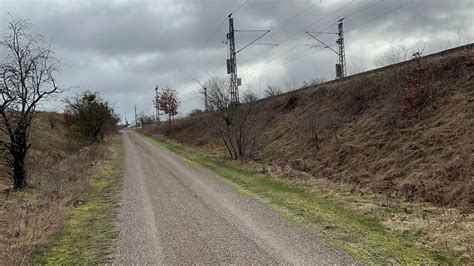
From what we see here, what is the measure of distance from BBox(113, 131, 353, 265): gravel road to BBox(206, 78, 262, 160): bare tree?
11193mm

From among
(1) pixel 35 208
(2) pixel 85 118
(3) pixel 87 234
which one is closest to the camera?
(3) pixel 87 234

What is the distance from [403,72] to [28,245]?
17.8 m

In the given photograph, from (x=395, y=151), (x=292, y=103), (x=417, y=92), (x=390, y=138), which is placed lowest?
(x=395, y=151)

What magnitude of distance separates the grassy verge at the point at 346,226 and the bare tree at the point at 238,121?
32.5 ft

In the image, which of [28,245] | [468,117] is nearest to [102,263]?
[28,245]

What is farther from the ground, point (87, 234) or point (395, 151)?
point (395, 151)

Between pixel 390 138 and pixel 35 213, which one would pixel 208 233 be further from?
pixel 390 138

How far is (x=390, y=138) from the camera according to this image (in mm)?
15820

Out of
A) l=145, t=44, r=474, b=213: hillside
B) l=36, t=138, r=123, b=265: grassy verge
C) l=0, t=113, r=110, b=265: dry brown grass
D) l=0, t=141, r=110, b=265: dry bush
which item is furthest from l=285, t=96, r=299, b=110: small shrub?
l=36, t=138, r=123, b=265: grassy verge

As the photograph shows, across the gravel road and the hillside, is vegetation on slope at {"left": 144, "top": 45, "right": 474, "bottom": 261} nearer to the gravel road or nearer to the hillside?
the hillside

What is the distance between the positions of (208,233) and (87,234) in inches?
99.0

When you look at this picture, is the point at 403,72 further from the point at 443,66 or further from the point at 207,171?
the point at 207,171

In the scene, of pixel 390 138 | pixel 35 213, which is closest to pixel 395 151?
pixel 390 138

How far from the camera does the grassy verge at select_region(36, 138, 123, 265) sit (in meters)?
6.54
